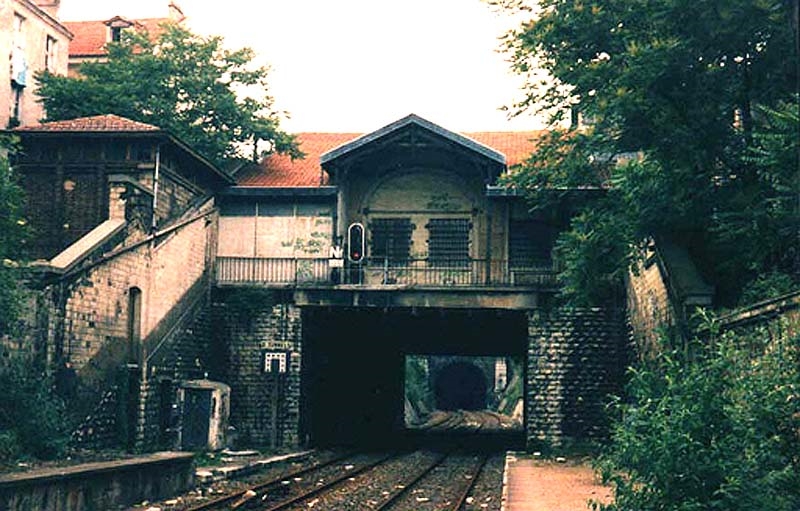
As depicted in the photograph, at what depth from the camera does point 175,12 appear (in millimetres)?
48656

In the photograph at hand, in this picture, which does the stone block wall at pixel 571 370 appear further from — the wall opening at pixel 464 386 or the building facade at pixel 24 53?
the wall opening at pixel 464 386

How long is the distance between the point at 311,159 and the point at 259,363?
8.42 meters

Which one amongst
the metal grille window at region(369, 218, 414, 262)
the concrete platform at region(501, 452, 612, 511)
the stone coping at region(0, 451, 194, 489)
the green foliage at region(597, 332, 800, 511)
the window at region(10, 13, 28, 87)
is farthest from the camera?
the window at region(10, 13, 28, 87)

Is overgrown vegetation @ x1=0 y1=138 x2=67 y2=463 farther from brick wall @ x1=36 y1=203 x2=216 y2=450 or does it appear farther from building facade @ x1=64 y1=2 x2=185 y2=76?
building facade @ x1=64 y1=2 x2=185 y2=76

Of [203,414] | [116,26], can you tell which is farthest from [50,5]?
[203,414]

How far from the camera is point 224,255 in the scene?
2659cm

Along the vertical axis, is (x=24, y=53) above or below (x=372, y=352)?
above

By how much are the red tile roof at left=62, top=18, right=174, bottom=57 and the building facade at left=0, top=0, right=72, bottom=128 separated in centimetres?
522

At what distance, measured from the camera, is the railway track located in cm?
1483

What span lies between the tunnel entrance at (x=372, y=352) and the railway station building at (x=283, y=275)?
0.48 feet

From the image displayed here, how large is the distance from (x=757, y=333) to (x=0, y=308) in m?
11.5

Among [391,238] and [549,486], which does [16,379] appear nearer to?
[549,486]

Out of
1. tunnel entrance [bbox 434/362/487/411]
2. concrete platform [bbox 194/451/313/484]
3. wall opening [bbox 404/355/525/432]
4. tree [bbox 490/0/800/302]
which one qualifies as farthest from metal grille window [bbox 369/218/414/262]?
tunnel entrance [bbox 434/362/487/411]

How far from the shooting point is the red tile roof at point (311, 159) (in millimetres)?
27844
